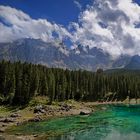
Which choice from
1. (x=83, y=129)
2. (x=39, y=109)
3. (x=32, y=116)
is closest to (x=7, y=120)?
(x=32, y=116)

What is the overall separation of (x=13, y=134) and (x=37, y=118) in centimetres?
2508

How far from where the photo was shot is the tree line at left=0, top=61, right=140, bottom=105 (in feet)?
424

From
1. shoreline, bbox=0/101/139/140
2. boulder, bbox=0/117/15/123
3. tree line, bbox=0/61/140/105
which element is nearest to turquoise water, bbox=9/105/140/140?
shoreline, bbox=0/101/139/140

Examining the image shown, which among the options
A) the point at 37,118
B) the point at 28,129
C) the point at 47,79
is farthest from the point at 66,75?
the point at 28,129

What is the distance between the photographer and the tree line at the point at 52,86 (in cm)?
12938

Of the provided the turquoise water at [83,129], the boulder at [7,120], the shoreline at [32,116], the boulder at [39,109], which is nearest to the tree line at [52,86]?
the boulder at [39,109]

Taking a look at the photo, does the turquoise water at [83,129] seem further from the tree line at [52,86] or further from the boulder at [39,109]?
the tree line at [52,86]

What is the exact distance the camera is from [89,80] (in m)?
186

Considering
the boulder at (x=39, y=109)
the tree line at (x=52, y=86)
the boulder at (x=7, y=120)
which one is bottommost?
the boulder at (x=7, y=120)

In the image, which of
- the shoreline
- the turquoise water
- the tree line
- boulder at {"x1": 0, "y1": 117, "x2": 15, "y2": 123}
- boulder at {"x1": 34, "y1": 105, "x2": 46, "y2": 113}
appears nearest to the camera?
the shoreline

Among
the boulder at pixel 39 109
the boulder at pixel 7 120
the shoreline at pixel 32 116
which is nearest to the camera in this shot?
the shoreline at pixel 32 116

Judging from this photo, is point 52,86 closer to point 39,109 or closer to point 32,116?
point 39,109

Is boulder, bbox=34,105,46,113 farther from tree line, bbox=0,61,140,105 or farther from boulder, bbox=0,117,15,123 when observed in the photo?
boulder, bbox=0,117,15,123

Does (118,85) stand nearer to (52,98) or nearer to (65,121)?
(52,98)
